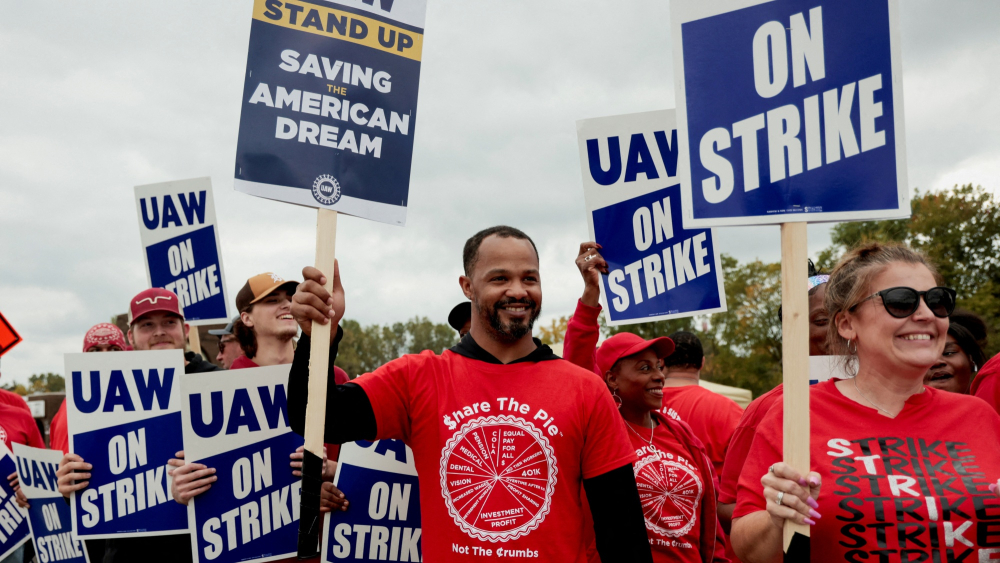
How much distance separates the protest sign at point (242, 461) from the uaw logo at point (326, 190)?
1.07 metres

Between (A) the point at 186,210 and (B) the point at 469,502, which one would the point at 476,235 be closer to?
(B) the point at 469,502

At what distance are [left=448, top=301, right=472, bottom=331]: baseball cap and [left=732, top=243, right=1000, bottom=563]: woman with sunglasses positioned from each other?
7.99ft

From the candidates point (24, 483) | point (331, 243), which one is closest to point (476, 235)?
point (331, 243)

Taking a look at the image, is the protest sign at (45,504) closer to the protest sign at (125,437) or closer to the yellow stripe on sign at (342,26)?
the protest sign at (125,437)

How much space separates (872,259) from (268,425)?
8.87 feet

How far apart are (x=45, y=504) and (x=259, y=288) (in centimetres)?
181

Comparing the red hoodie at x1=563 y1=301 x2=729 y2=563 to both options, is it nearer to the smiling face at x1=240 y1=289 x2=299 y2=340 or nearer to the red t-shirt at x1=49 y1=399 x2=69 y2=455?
the smiling face at x1=240 y1=289 x2=299 y2=340

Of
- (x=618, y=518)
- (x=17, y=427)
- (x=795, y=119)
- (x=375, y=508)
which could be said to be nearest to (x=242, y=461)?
(x=375, y=508)

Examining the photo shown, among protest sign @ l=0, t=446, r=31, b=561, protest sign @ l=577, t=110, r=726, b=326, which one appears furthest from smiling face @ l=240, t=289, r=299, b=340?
protest sign @ l=0, t=446, r=31, b=561

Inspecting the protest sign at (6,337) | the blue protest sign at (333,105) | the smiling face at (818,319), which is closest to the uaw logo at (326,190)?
the blue protest sign at (333,105)

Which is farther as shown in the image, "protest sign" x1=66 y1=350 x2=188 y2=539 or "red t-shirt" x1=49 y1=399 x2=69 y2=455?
"red t-shirt" x1=49 y1=399 x2=69 y2=455

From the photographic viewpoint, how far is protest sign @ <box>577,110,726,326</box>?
4.29 metres

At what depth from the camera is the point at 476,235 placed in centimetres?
320

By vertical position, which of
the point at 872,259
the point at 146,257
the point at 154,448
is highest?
the point at 146,257
